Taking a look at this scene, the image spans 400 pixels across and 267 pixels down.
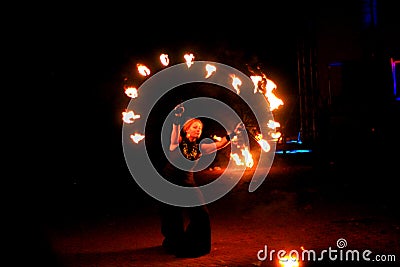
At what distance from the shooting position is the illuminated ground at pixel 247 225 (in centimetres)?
747

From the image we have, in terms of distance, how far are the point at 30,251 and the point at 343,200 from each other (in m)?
→ 8.18

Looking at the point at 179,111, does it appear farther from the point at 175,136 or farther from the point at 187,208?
the point at 187,208

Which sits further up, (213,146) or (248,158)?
(213,146)

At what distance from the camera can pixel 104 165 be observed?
2086 cm

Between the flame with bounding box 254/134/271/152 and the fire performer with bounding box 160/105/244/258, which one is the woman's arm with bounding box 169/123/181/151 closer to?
the fire performer with bounding box 160/105/244/258

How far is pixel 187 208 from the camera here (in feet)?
24.4

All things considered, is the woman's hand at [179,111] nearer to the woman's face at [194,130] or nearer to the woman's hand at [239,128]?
the woman's face at [194,130]

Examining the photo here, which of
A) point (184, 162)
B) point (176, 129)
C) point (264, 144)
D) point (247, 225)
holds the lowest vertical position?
point (247, 225)

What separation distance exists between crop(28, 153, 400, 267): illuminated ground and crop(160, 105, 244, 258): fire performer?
207 mm

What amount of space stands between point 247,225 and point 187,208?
277 centimetres

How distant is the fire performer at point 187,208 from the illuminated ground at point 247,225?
8.2 inches

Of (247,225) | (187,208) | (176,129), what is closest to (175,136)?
(176,129)

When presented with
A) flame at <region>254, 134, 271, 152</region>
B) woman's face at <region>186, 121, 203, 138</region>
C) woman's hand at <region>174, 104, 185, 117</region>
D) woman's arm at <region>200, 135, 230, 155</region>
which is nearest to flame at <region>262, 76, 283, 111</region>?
flame at <region>254, 134, 271, 152</region>

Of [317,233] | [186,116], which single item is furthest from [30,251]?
[317,233]
